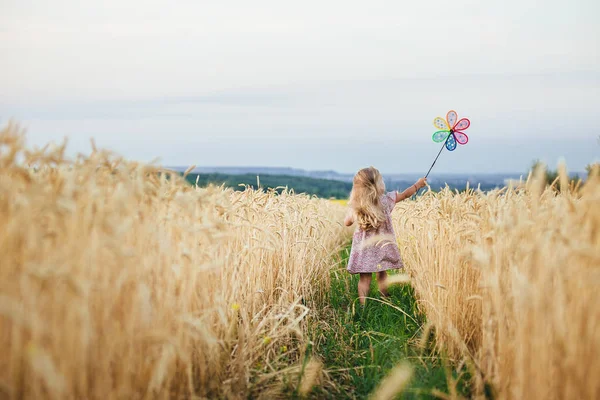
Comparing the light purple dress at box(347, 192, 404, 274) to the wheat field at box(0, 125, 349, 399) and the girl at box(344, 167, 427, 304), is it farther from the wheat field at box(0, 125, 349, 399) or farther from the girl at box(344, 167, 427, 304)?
the wheat field at box(0, 125, 349, 399)

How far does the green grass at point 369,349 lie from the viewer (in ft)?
11.0

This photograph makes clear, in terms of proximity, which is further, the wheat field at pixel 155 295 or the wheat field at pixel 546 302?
the wheat field at pixel 546 302

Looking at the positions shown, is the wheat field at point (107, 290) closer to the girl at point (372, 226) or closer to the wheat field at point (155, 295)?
the wheat field at point (155, 295)

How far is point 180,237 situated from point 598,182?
7.46 ft

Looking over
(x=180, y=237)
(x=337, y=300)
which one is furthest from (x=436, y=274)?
(x=180, y=237)

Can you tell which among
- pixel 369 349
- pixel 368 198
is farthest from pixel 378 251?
pixel 369 349

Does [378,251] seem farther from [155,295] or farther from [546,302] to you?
[155,295]

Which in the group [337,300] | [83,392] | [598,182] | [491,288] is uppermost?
[598,182]

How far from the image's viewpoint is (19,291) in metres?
1.94

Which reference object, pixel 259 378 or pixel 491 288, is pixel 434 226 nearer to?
pixel 491 288

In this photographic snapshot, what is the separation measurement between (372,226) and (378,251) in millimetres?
292

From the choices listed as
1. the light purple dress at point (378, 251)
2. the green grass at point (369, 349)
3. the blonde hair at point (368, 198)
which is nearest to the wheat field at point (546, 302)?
the green grass at point (369, 349)

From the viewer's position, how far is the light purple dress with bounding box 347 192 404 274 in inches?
220

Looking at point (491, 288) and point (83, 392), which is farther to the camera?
point (491, 288)
